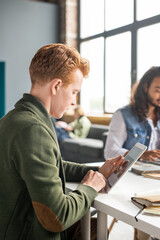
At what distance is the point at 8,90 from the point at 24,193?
22.9 feet

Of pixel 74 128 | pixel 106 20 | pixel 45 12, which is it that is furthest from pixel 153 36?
pixel 45 12

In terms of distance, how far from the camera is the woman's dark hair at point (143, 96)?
2.27 metres

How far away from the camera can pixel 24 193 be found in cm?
106

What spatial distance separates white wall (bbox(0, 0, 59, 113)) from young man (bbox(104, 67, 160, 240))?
5886 millimetres

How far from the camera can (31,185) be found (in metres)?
0.98

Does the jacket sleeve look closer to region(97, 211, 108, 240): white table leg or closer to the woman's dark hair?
region(97, 211, 108, 240): white table leg

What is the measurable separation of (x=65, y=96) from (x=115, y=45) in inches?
234

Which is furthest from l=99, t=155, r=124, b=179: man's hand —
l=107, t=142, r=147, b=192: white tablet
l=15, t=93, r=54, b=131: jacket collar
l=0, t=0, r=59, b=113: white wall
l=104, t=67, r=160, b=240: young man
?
l=0, t=0, r=59, b=113: white wall

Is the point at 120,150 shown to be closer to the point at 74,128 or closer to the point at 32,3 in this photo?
the point at 74,128

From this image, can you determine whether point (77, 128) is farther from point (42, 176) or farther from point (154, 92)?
point (42, 176)

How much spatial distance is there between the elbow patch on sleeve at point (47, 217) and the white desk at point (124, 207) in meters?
0.21

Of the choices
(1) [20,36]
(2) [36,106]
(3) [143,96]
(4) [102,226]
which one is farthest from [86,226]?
(1) [20,36]

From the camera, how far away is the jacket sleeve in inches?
38.5

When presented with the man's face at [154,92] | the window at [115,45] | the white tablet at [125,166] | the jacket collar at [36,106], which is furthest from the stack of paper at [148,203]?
the window at [115,45]
